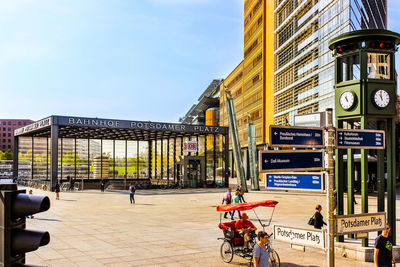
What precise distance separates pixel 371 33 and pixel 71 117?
3773 centimetres

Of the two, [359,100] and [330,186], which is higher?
[359,100]

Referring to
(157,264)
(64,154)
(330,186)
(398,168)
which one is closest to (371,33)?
(330,186)

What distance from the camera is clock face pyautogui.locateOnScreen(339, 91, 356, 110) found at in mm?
13906

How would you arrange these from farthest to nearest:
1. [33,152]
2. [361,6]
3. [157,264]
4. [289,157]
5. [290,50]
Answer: [290,50] < [33,152] < [361,6] < [157,264] < [289,157]

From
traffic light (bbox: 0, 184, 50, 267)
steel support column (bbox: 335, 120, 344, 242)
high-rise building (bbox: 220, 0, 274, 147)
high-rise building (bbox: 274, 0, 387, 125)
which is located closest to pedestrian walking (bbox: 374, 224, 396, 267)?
steel support column (bbox: 335, 120, 344, 242)

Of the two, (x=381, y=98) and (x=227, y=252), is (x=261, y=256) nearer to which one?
(x=227, y=252)

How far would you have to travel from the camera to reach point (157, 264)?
12.9 meters

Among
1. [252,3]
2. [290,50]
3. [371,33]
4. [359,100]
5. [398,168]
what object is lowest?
[398,168]

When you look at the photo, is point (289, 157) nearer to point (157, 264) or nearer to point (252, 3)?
point (157, 264)

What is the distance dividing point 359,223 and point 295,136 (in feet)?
10.4

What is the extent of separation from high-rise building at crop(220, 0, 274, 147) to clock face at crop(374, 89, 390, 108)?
2302 inches

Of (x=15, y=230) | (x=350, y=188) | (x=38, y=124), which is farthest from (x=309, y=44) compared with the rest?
(x=15, y=230)

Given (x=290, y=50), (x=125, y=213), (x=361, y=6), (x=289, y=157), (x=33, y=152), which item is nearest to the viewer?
(x=289, y=157)

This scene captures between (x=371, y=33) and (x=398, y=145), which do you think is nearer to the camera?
(x=371, y=33)
